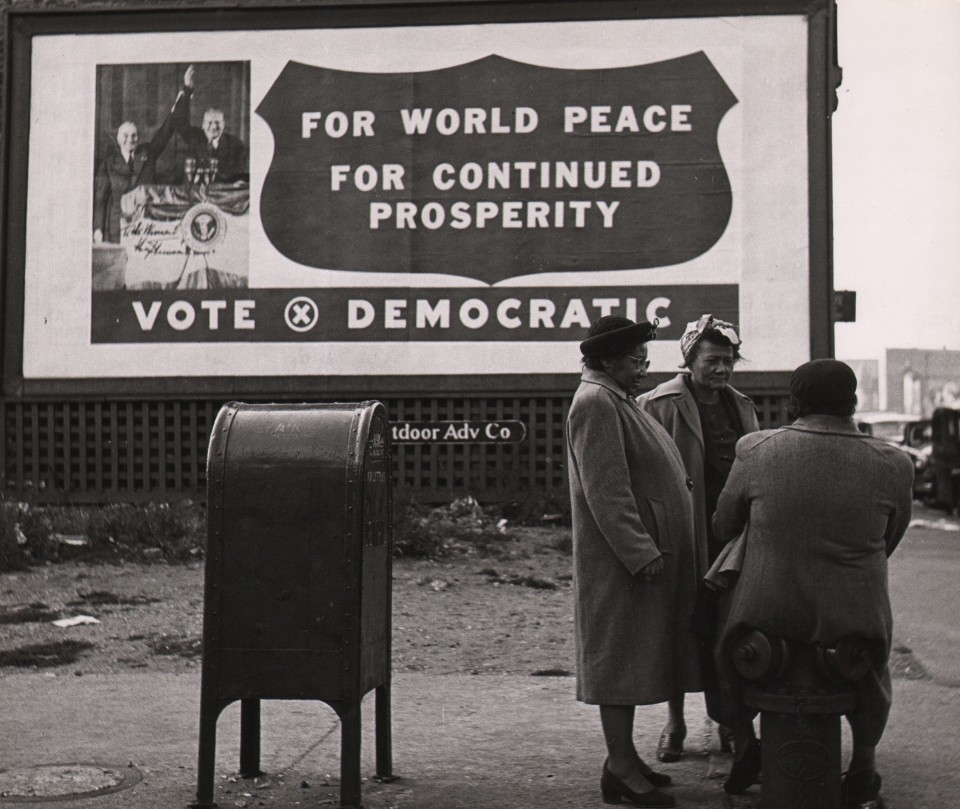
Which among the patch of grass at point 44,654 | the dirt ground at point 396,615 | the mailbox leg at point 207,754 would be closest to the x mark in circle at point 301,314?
the dirt ground at point 396,615

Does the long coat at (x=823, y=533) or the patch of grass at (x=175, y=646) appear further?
the patch of grass at (x=175, y=646)

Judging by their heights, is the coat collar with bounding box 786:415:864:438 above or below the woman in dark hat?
above

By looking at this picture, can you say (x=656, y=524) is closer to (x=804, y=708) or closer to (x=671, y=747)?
(x=804, y=708)

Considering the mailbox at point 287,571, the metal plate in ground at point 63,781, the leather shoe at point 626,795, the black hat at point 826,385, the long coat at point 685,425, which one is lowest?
the metal plate in ground at point 63,781

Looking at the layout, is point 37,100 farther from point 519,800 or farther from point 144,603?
point 519,800

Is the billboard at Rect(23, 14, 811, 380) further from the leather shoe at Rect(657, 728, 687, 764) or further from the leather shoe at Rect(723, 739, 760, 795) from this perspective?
the leather shoe at Rect(723, 739, 760, 795)

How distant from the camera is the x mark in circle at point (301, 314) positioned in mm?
13219

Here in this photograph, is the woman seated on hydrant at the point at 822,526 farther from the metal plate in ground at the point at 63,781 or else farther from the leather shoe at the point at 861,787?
the metal plate in ground at the point at 63,781

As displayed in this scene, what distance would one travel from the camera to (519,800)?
4.72 meters

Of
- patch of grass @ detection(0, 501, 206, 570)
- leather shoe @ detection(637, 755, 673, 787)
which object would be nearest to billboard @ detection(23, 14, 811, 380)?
patch of grass @ detection(0, 501, 206, 570)

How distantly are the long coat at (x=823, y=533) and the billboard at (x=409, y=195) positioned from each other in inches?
337

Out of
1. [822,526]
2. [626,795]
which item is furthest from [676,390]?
[626,795]

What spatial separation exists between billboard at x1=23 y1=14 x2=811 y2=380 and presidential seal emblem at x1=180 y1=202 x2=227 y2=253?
0.02m

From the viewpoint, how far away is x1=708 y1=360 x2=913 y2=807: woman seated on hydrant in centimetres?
431
